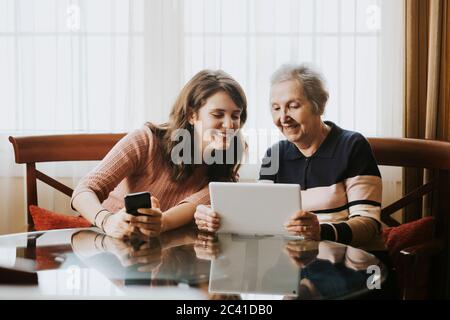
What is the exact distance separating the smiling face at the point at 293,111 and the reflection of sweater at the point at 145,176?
0.37 m

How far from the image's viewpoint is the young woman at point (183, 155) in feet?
7.86

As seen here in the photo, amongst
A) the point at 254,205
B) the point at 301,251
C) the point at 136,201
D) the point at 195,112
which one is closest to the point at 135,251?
the point at 136,201

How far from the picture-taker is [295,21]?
2.96 m

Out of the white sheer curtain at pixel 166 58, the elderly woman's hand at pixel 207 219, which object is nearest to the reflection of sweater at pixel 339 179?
the elderly woman's hand at pixel 207 219

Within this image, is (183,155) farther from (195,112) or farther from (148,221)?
(148,221)

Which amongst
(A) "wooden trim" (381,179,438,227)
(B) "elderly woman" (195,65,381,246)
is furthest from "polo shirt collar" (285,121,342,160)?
(A) "wooden trim" (381,179,438,227)

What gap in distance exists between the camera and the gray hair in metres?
2.34

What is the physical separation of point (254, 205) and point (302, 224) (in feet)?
0.49

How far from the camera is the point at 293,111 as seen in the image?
2332 mm

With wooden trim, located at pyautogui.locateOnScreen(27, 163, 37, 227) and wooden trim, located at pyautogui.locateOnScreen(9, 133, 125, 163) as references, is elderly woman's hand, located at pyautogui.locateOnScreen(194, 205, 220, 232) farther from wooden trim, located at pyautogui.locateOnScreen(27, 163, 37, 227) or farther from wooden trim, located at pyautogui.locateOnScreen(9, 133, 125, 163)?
wooden trim, located at pyautogui.locateOnScreen(27, 163, 37, 227)

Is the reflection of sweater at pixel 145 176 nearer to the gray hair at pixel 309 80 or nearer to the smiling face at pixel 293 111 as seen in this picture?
the smiling face at pixel 293 111

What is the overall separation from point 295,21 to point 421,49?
543mm

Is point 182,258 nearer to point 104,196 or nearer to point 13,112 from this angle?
point 104,196
